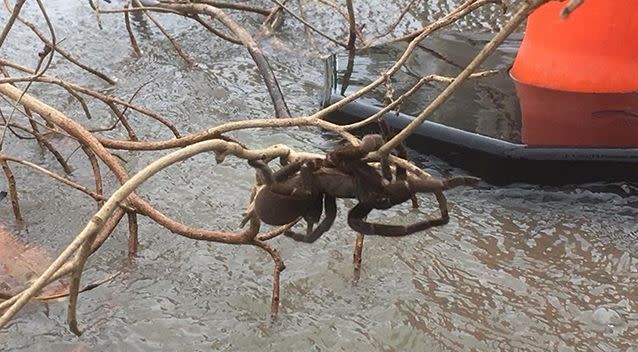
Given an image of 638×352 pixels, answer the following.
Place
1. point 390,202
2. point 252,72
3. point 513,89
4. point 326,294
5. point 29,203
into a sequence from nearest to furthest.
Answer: point 390,202, point 326,294, point 29,203, point 513,89, point 252,72

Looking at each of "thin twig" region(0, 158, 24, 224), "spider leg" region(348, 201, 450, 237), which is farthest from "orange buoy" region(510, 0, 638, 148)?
"thin twig" region(0, 158, 24, 224)

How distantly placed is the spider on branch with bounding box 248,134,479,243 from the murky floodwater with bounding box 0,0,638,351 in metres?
0.78

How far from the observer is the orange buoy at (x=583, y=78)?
96.6 inches

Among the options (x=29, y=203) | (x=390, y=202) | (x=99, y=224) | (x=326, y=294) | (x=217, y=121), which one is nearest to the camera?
(x=99, y=224)

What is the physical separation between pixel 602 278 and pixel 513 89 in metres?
0.84

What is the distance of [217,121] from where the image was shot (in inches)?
123

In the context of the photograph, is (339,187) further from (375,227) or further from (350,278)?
(350,278)

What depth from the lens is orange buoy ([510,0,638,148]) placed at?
2.45 meters

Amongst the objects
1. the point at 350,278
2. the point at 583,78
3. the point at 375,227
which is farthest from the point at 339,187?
the point at 583,78

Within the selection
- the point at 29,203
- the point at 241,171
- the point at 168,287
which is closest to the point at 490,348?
the point at 168,287

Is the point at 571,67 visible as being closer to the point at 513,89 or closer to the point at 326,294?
the point at 513,89

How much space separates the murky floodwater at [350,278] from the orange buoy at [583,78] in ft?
0.59

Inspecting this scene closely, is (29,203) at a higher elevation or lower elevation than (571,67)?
lower

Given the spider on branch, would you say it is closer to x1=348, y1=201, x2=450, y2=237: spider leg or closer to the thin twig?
x1=348, y1=201, x2=450, y2=237: spider leg
